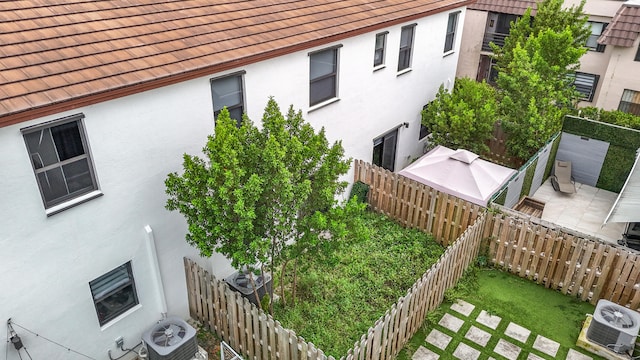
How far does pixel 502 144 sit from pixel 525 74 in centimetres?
357

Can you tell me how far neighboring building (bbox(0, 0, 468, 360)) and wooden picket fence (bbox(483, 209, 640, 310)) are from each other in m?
6.35

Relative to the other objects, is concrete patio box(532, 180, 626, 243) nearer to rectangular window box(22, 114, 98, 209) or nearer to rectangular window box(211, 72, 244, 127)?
rectangular window box(211, 72, 244, 127)

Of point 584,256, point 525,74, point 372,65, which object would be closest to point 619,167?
point 525,74

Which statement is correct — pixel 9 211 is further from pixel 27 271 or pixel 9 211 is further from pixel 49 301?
pixel 49 301

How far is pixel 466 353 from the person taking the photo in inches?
408

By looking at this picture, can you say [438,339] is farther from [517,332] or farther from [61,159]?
[61,159]

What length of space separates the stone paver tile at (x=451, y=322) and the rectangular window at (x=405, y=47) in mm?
8894

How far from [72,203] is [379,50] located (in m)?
10.4

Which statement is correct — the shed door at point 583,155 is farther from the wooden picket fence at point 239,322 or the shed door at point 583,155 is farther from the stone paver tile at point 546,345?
the wooden picket fence at point 239,322

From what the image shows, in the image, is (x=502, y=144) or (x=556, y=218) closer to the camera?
(x=556, y=218)

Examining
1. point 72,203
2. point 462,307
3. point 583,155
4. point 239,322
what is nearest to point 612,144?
point 583,155

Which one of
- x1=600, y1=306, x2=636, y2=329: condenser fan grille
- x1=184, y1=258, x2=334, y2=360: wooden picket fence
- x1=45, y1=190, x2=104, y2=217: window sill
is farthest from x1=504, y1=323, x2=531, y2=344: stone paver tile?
x1=45, y1=190, x2=104, y2=217: window sill

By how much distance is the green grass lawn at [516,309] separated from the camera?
10.7 m

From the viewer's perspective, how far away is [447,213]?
1356cm
